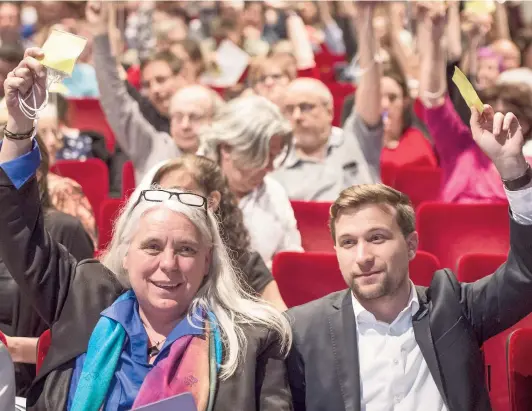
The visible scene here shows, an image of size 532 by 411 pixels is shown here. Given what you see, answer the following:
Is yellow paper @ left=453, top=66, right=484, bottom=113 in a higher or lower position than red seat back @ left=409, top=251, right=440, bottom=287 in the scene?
higher

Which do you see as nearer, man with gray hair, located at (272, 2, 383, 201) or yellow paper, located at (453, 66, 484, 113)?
yellow paper, located at (453, 66, 484, 113)

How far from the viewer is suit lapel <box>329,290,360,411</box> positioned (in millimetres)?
2383

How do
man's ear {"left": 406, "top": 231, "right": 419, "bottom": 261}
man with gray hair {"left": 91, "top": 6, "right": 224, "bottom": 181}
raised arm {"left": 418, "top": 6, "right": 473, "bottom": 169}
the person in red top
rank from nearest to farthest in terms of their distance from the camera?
man's ear {"left": 406, "top": 231, "right": 419, "bottom": 261} → raised arm {"left": 418, "top": 6, "right": 473, "bottom": 169} → man with gray hair {"left": 91, "top": 6, "right": 224, "bottom": 181} → the person in red top

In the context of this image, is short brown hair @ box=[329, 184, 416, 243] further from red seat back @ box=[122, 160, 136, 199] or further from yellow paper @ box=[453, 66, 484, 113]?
red seat back @ box=[122, 160, 136, 199]

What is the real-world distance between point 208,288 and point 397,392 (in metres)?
0.51

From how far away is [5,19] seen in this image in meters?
8.75

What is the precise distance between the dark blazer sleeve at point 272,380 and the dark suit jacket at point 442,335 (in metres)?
0.06

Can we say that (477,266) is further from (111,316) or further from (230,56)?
(230,56)

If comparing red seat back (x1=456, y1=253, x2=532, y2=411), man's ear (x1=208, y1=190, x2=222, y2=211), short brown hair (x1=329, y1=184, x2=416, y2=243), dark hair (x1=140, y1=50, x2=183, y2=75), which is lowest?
red seat back (x1=456, y1=253, x2=532, y2=411)

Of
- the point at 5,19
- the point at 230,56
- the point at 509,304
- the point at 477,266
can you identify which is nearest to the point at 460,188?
the point at 477,266

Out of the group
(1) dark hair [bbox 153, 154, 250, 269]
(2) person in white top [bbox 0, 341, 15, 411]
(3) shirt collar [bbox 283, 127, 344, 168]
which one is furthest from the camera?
(3) shirt collar [bbox 283, 127, 344, 168]

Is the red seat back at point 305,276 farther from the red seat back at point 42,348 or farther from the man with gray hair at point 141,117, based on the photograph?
the man with gray hair at point 141,117

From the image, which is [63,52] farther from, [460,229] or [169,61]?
[169,61]

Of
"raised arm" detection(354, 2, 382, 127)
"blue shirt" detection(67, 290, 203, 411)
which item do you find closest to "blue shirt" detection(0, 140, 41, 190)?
"blue shirt" detection(67, 290, 203, 411)
